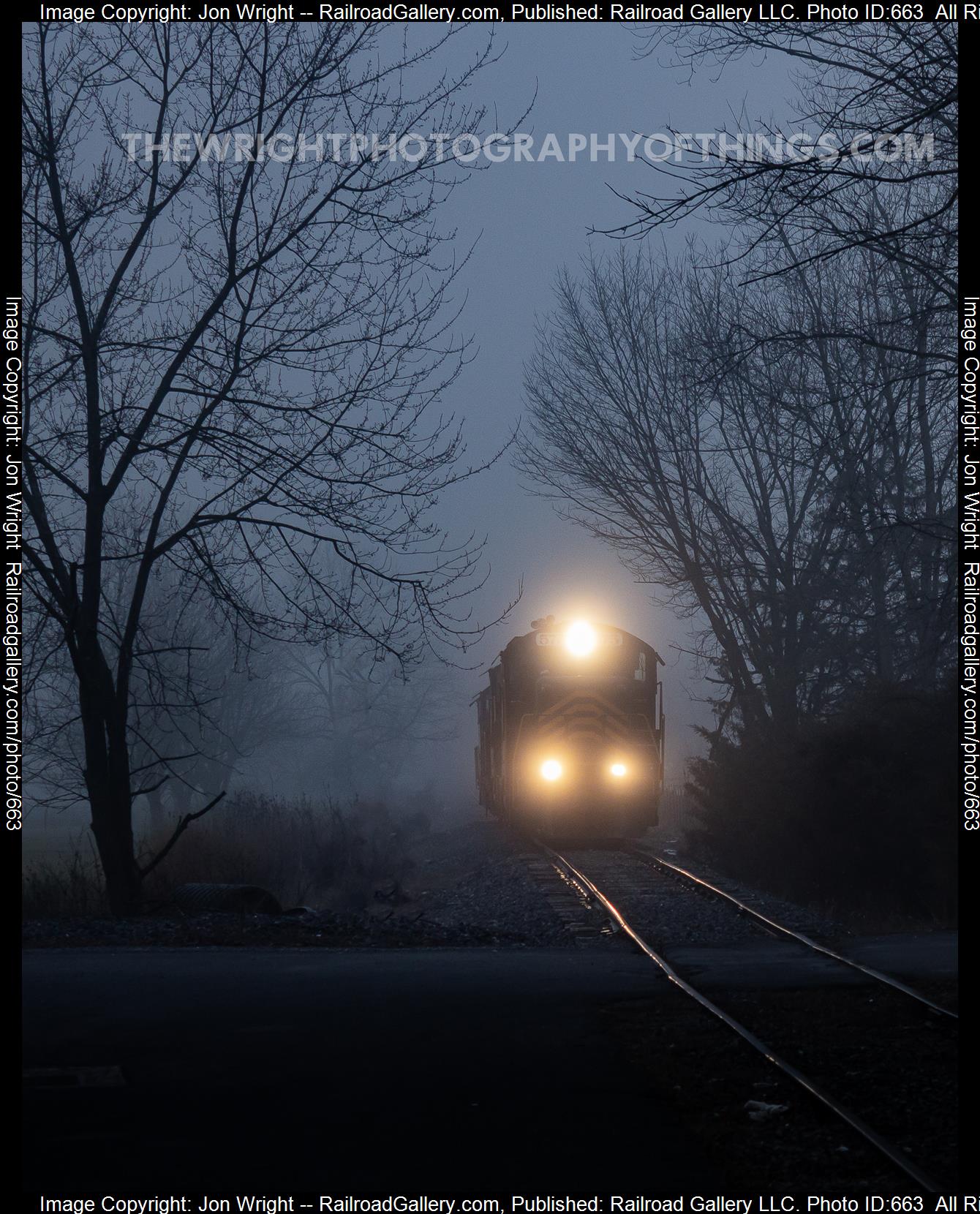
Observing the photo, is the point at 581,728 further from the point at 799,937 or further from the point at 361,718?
the point at 361,718

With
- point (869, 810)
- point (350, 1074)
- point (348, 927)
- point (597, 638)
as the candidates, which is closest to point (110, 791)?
point (348, 927)

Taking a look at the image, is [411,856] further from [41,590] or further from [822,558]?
[41,590]

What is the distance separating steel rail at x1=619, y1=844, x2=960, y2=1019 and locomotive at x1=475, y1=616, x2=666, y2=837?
1.62 metres

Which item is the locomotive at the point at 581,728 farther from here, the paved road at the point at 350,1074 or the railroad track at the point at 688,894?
the paved road at the point at 350,1074

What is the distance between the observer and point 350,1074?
6.55m

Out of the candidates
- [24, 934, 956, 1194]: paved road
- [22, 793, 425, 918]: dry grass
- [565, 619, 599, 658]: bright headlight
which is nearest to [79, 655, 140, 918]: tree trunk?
[22, 793, 425, 918]: dry grass

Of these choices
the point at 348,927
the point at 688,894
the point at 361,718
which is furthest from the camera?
the point at 361,718

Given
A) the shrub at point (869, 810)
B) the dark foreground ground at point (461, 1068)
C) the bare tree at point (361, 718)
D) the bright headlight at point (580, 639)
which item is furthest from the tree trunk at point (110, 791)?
the bare tree at point (361, 718)

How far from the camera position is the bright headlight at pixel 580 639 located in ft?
77.7

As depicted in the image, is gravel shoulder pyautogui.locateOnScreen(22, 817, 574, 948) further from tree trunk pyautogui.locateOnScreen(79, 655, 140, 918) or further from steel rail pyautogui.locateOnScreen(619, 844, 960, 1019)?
steel rail pyautogui.locateOnScreen(619, 844, 960, 1019)

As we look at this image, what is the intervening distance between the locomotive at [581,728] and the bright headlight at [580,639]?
22 mm

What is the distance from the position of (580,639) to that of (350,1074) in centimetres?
1761

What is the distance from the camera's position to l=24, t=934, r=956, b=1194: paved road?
5.02 m

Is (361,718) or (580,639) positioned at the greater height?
(580,639)
